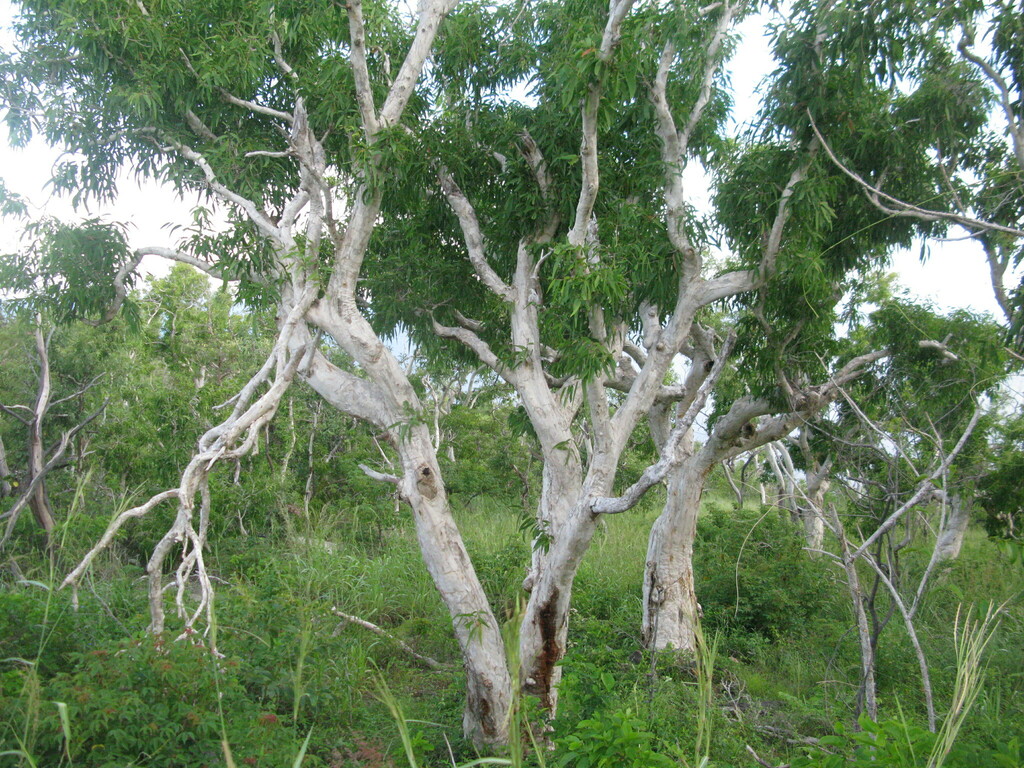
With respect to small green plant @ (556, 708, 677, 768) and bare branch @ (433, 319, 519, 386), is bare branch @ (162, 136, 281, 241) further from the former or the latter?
small green plant @ (556, 708, 677, 768)

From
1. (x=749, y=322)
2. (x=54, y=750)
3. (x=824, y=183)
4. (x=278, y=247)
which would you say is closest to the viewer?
(x=54, y=750)

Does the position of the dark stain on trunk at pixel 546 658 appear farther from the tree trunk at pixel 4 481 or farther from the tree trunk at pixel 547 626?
the tree trunk at pixel 4 481

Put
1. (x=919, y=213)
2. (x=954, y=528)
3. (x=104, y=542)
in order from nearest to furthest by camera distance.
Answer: (x=104, y=542), (x=919, y=213), (x=954, y=528)

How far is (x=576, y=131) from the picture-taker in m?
5.47

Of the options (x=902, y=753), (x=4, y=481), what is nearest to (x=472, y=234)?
(x=902, y=753)

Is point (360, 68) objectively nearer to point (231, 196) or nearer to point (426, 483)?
point (231, 196)

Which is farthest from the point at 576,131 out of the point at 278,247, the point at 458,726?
the point at 458,726

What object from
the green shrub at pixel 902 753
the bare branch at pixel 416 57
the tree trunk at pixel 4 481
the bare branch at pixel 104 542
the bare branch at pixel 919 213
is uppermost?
the bare branch at pixel 416 57

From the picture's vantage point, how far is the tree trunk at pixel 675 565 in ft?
23.1

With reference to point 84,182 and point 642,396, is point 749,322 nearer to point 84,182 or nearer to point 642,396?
point 642,396

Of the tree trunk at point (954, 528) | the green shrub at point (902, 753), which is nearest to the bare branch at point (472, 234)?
the green shrub at point (902, 753)

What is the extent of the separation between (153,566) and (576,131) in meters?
3.92

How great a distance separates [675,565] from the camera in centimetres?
710

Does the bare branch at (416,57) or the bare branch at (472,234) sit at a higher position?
the bare branch at (416,57)
